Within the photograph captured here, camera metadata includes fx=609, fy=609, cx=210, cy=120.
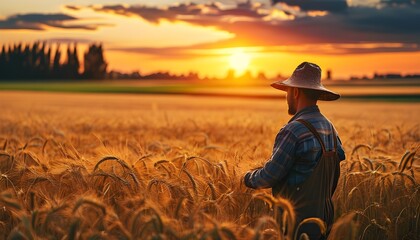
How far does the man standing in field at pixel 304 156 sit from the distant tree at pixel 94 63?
64.6 m

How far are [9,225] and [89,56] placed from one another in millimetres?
66554

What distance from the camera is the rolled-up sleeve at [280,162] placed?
389cm

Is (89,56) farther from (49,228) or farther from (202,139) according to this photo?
(49,228)

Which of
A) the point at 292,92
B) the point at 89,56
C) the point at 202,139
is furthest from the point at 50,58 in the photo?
the point at 292,92

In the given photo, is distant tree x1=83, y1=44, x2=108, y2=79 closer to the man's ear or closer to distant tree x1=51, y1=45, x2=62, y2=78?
distant tree x1=51, y1=45, x2=62, y2=78

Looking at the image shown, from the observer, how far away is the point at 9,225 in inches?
160

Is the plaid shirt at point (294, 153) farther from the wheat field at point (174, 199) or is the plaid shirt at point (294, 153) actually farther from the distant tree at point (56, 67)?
the distant tree at point (56, 67)

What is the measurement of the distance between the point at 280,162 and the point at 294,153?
11 centimetres

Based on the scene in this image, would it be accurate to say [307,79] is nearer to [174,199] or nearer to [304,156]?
[304,156]

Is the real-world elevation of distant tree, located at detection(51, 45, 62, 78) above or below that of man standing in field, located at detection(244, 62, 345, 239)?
below

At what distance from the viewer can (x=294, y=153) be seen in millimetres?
3922

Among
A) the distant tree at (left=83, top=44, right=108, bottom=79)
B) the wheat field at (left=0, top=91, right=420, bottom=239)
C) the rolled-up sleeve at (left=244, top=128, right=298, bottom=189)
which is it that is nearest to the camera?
the wheat field at (left=0, top=91, right=420, bottom=239)

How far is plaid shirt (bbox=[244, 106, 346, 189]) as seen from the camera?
390 centimetres

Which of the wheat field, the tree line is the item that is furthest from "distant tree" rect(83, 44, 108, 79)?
the wheat field
